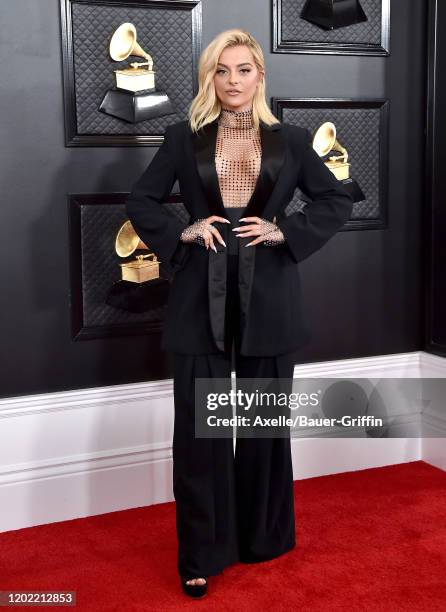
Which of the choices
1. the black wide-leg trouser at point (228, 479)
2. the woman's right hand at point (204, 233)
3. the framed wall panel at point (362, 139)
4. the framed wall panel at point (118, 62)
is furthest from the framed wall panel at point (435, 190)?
the woman's right hand at point (204, 233)

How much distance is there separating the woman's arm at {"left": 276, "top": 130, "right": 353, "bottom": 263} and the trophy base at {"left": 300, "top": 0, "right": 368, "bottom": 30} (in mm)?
908

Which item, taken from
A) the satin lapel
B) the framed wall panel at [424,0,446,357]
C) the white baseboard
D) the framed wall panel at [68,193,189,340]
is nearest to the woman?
the satin lapel

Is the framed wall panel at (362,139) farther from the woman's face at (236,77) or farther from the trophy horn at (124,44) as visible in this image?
the woman's face at (236,77)

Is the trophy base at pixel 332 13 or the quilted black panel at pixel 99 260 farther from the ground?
the trophy base at pixel 332 13

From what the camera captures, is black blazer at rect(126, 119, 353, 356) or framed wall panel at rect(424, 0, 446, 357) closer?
black blazer at rect(126, 119, 353, 356)

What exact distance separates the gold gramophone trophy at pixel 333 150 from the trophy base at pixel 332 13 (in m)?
0.39

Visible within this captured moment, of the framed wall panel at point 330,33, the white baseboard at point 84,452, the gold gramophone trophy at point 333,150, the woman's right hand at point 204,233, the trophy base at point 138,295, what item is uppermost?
the framed wall panel at point 330,33

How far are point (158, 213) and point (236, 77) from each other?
1.53 feet

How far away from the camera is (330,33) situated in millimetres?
3279

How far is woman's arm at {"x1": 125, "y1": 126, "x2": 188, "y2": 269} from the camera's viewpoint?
2436 mm

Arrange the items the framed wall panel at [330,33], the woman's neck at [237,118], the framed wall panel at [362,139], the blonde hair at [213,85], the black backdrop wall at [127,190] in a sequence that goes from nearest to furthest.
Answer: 1. the blonde hair at [213,85]
2. the woman's neck at [237,118]
3. the black backdrop wall at [127,190]
4. the framed wall panel at [330,33]
5. the framed wall panel at [362,139]

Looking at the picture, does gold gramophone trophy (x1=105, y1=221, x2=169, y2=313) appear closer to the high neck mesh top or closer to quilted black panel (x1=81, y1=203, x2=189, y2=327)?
quilted black panel (x1=81, y1=203, x2=189, y2=327)

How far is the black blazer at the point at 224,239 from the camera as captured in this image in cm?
245

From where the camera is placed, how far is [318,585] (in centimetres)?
253
